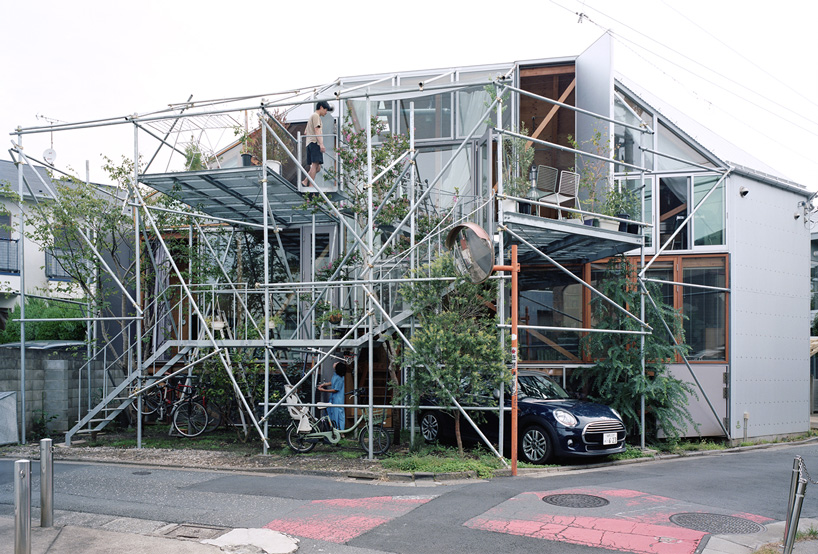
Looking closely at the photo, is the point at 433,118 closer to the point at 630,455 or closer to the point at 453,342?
the point at 453,342

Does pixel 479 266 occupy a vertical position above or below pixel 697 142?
below

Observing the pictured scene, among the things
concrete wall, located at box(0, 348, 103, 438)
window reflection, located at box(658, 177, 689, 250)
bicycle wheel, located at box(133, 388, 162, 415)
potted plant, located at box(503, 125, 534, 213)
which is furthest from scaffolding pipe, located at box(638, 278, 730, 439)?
concrete wall, located at box(0, 348, 103, 438)

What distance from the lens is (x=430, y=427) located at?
42.4 feet

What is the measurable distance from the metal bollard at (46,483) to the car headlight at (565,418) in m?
7.02

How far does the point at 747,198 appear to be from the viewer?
14922 mm

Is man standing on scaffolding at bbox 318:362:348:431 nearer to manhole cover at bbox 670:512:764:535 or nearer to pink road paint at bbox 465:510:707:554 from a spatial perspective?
pink road paint at bbox 465:510:707:554

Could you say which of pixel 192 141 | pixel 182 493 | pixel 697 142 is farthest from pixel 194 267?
pixel 697 142

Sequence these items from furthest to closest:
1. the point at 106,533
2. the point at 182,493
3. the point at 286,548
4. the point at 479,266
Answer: the point at 479,266 < the point at 182,493 < the point at 106,533 < the point at 286,548

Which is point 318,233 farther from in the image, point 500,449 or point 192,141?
point 500,449

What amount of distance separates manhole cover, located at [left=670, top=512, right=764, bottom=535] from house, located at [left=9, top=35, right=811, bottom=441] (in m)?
5.68

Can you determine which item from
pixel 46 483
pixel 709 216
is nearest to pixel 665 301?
pixel 709 216

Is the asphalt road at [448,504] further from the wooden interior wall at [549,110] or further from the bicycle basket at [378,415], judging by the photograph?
the wooden interior wall at [549,110]

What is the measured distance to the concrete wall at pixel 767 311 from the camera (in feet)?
47.5

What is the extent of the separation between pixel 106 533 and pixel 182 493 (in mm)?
2051
